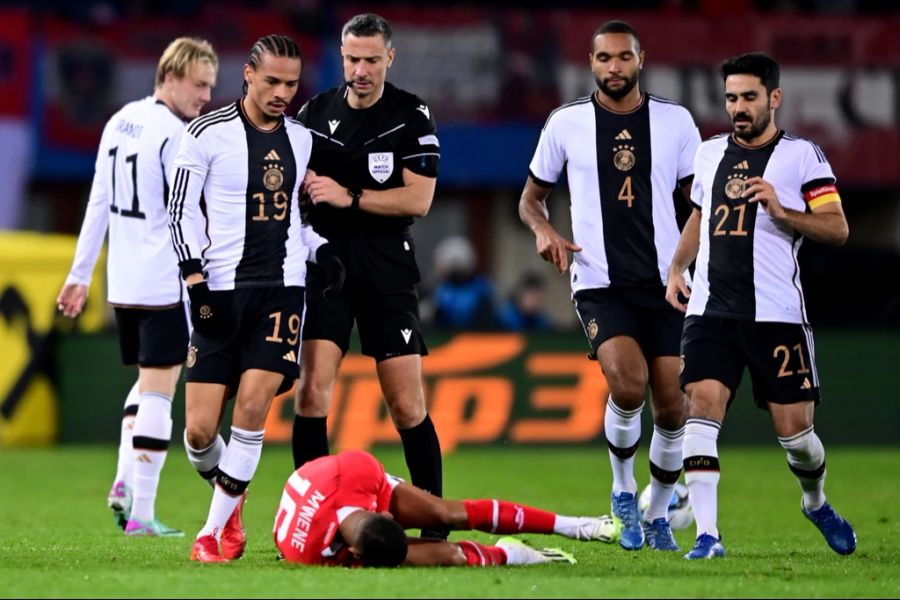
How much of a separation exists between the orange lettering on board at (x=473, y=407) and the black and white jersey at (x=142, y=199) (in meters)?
5.88

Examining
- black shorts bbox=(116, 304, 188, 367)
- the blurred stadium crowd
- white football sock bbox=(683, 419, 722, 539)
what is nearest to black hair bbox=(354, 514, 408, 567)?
white football sock bbox=(683, 419, 722, 539)

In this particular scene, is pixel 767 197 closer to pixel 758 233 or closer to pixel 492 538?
pixel 758 233

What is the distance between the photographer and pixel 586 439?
14.8 meters

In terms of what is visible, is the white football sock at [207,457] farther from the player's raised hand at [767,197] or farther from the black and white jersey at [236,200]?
the player's raised hand at [767,197]

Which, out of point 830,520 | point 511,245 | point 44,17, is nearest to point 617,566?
point 830,520

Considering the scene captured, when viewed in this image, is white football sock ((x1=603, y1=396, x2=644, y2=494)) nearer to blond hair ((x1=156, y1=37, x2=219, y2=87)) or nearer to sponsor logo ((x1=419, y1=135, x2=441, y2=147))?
sponsor logo ((x1=419, y1=135, x2=441, y2=147))

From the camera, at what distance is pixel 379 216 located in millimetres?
7859

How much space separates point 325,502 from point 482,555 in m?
0.69

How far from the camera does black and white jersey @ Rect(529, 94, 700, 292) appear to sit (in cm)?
815

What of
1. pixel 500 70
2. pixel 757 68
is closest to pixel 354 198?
pixel 757 68

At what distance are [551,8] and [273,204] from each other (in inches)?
511

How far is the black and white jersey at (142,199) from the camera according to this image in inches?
354

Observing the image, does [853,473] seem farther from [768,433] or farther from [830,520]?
[830,520]

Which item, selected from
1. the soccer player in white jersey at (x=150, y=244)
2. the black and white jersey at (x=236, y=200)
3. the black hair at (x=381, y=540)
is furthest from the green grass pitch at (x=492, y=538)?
the black and white jersey at (x=236, y=200)
